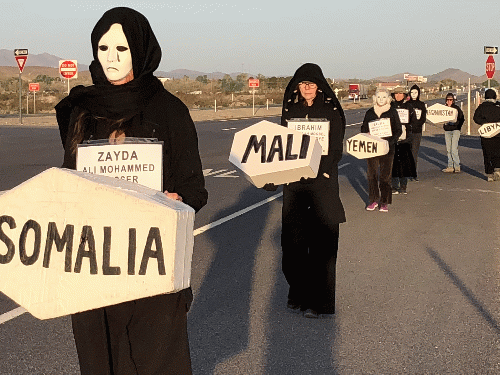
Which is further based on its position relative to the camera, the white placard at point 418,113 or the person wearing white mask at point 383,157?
the white placard at point 418,113

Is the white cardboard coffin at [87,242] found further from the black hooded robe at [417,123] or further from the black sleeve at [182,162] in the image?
the black hooded robe at [417,123]

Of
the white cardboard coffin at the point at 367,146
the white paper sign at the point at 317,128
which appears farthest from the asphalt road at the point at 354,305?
the white paper sign at the point at 317,128

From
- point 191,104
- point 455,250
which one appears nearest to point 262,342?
point 455,250

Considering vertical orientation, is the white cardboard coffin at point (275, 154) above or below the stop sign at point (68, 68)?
below

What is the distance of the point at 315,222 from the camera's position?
6.40m

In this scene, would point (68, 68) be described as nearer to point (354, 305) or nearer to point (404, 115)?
point (404, 115)

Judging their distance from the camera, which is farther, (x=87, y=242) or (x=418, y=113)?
(x=418, y=113)

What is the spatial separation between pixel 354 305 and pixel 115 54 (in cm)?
390

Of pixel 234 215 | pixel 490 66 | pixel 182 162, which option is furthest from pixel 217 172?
pixel 182 162

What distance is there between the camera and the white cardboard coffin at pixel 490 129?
16047 millimetres

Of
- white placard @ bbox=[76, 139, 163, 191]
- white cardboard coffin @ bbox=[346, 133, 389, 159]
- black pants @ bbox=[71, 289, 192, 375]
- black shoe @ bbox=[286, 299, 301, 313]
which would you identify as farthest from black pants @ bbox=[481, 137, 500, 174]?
black pants @ bbox=[71, 289, 192, 375]

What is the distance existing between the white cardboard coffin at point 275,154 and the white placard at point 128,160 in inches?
107

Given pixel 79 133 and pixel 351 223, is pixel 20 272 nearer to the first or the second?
pixel 79 133

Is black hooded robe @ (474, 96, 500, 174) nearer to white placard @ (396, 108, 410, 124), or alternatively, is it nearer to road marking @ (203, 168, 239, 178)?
white placard @ (396, 108, 410, 124)
